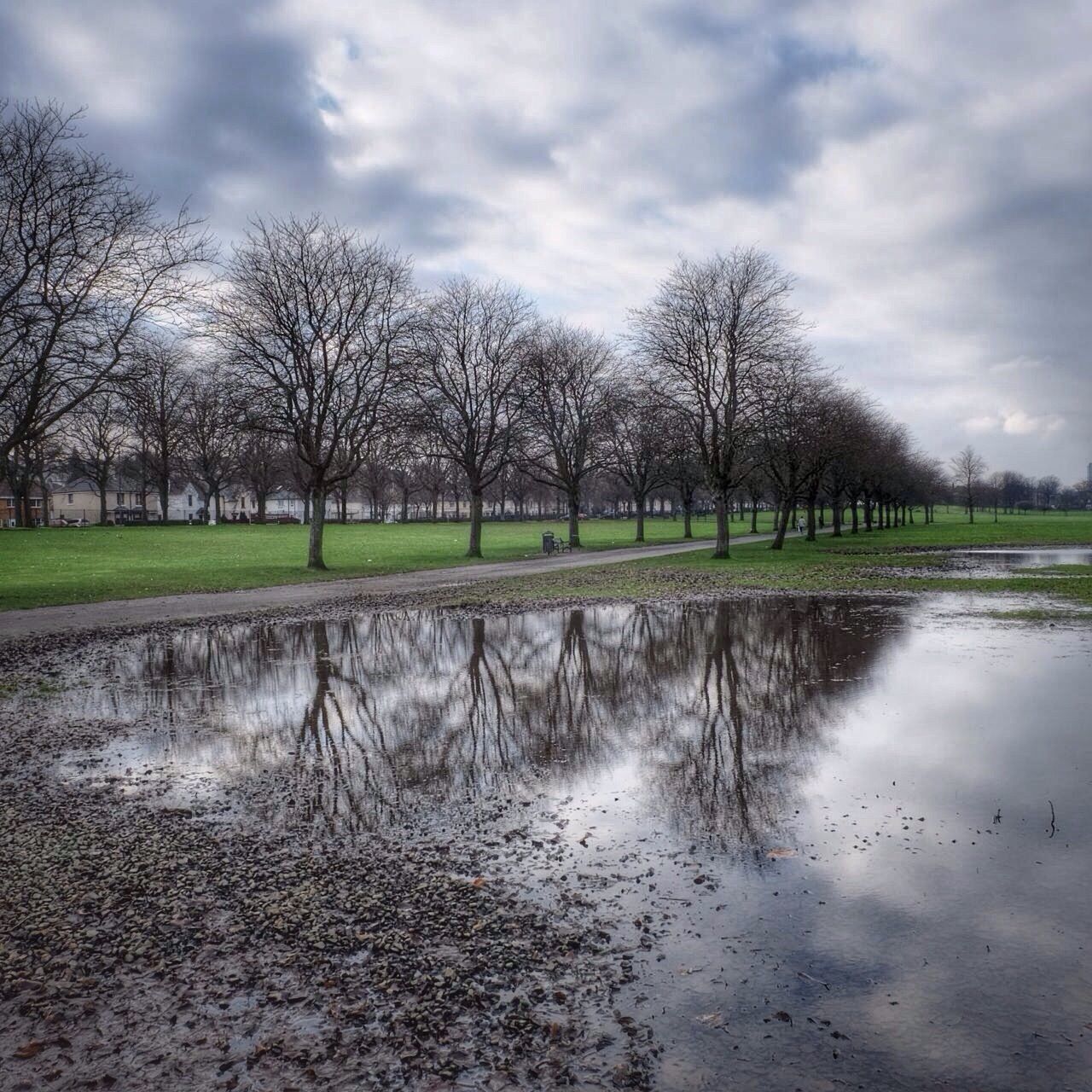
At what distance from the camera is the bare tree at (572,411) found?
152ft

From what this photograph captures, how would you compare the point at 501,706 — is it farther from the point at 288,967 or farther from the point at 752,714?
the point at 288,967

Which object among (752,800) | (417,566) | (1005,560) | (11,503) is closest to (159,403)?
(417,566)

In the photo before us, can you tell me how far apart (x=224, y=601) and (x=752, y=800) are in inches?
748

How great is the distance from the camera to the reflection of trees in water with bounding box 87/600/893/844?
23.0 feet

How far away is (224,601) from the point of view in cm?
2242

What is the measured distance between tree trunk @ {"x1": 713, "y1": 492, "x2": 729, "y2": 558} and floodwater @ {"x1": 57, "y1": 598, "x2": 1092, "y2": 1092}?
23833mm

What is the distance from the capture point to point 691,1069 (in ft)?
11.3

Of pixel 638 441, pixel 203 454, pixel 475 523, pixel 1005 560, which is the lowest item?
pixel 1005 560

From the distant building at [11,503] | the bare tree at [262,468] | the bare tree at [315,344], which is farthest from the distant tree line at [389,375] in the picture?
the distant building at [11,503]

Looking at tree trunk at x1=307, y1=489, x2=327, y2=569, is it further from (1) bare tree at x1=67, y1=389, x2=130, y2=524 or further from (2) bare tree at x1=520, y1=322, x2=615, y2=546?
(1) bare tree at x1=67, y1=389, x2=130, y2=524

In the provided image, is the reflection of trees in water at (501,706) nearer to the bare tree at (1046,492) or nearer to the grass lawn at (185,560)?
the grass lawn at (185,560)

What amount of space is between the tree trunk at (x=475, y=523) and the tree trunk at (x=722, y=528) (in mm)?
11478

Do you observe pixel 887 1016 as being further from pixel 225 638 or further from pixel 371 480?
pixel 371 480

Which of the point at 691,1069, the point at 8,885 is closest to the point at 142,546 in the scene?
the point at 8,885
